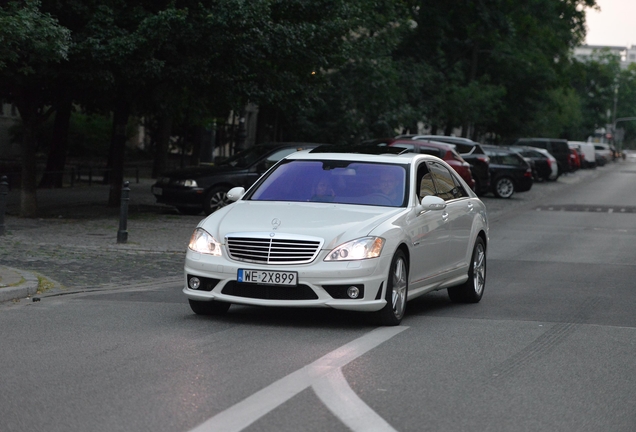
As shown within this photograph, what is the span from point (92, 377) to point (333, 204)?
3.51 meters

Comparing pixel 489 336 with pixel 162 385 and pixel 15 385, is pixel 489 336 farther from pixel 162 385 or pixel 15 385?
pixel 15 385

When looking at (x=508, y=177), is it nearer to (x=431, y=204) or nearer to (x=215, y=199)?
(x=215, y=199)

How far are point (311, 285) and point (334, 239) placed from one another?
40cm

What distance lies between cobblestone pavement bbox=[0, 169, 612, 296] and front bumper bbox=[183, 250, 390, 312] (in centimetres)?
318

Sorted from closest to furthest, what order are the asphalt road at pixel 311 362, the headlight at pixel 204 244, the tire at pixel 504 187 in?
the asphalt road at pixel 311 362
the headlight at pixel 204 244
the tire at pixel 504 187

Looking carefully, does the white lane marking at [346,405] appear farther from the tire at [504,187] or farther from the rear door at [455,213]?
the tire at [504,187]

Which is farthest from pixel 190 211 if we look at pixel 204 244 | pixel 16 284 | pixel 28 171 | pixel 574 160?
pixel 574 160

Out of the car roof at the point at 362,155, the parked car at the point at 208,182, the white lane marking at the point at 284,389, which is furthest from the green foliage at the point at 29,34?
the white lane marking at the point at 284,389

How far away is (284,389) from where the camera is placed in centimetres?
673

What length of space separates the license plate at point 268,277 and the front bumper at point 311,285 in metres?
0.03

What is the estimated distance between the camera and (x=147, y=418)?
5.93 m

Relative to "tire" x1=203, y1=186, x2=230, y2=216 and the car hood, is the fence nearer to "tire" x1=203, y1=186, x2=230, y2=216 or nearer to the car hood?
"tire" x1=203, y1=186, x2=230, y2=216

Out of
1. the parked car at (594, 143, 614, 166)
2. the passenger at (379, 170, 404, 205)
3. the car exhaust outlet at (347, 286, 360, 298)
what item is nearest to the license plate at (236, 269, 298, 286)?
the car exhaust outlet at (347, 286, 360, 298)

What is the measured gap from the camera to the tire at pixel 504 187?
3725 centimetres
